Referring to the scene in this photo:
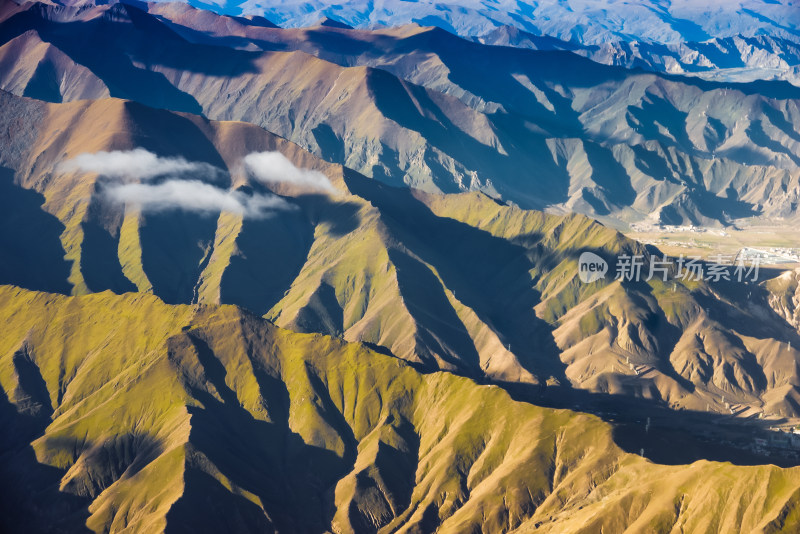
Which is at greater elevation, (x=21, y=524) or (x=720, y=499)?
(x=720, y=499)

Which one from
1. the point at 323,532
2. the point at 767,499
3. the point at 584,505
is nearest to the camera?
the point at 767,499

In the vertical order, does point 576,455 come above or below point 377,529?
above

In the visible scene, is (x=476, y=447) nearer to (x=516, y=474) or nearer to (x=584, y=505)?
(x=516, y=474)

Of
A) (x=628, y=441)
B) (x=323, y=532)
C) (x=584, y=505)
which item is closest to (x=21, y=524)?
(x=323, y=532)

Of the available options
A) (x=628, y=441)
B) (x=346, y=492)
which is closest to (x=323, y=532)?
(x=346, y=492)

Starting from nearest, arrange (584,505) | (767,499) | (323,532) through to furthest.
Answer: (767,499)
(584,505)
(323,532)

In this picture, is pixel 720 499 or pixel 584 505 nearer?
pixel 720 499

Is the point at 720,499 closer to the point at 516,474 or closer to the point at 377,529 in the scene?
the point at 516,474

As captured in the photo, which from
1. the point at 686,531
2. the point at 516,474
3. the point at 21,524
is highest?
the point at 686,531

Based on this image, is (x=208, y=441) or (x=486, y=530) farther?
(x=208, y=441)
